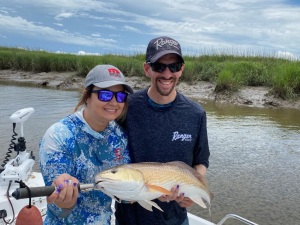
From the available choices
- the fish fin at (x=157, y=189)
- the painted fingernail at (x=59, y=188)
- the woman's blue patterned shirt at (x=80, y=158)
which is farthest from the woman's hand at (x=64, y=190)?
the fish fin at (x=157, y=189)

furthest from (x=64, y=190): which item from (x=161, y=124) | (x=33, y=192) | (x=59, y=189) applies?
(x=161, y=124)

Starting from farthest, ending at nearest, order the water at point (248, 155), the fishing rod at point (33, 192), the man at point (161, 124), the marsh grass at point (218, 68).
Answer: the marsh grass at point (218, 68)
the water at point (248, 155)
the man at point (161, 124)
the fishing rod at point (33, 192)

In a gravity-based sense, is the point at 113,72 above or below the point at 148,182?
above

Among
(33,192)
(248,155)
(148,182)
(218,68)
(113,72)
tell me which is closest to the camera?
(33,192)

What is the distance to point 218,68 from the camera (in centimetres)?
1909

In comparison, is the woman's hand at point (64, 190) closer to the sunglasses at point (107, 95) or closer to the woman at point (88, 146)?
the woman at point (88, 146)

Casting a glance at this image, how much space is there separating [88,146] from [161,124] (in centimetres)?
62

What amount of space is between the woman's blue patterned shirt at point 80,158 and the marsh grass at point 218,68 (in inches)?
561

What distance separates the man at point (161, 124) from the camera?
2.69 metres

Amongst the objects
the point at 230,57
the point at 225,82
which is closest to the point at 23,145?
the point at 225,82

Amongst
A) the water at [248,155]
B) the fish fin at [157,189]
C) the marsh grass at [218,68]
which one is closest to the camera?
the fish fin at [157,189]

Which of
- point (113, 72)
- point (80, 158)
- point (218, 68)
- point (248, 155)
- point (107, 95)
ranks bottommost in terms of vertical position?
point (248, 155)

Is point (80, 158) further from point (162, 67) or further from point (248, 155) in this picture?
point (248, 155)

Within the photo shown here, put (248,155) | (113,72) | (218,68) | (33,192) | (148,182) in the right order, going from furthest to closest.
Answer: (218,68), (248,155), (113,72), (148,182), (33,192)
